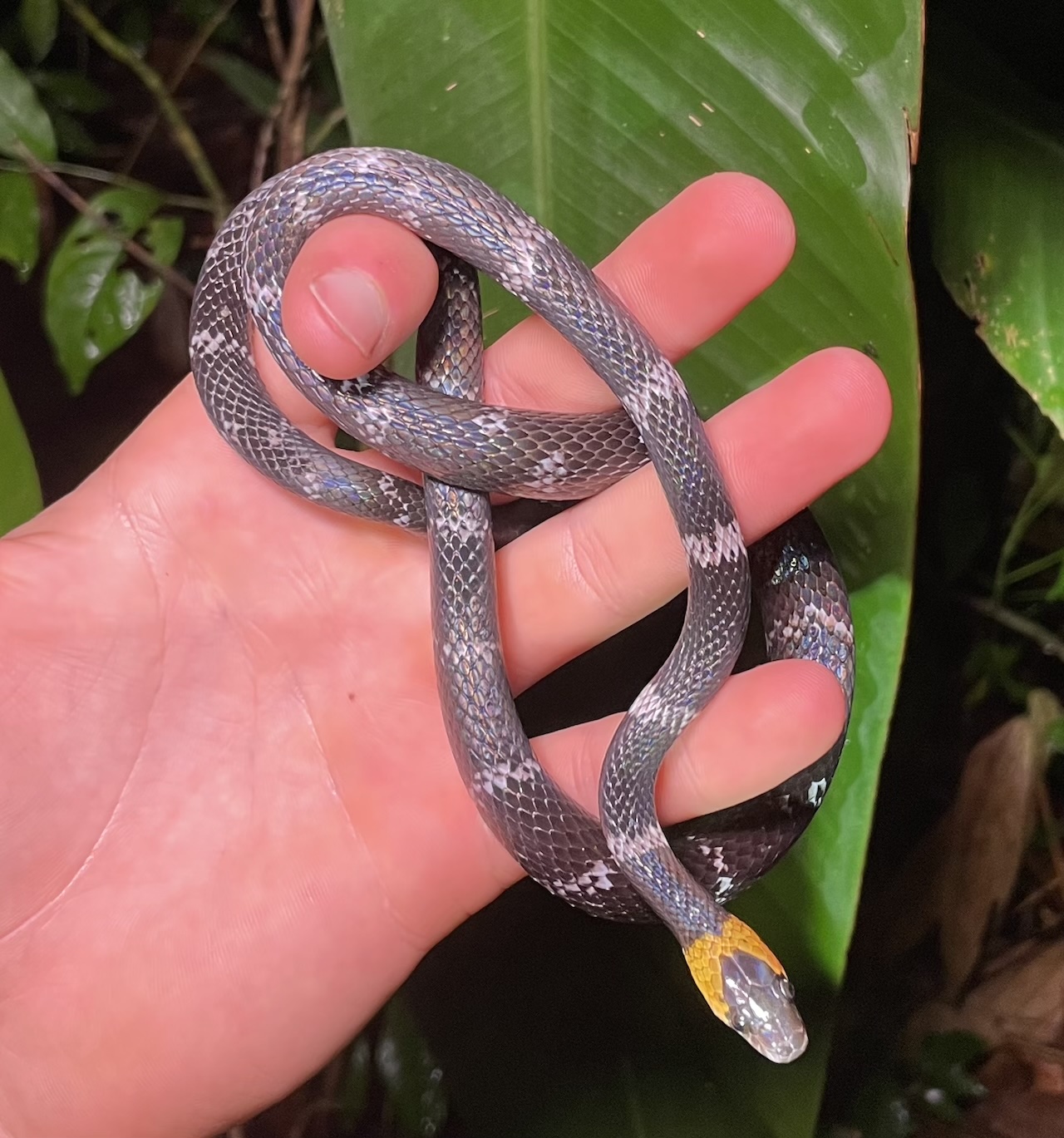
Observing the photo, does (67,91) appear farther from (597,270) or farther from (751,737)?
(751,737)

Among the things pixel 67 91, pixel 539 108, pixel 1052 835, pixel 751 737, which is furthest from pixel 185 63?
pixel 1052 835

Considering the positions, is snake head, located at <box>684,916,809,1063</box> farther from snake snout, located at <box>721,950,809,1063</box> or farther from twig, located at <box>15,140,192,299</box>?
twig, located at <box>15,140,192,299</box>

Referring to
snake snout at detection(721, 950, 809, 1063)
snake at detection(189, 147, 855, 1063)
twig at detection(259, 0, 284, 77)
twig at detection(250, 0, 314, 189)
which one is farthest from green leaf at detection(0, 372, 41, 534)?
snake snout at detection(721, 950, 809, 1063)

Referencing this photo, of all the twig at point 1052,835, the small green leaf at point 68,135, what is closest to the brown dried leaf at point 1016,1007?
the twig at point 1052,835

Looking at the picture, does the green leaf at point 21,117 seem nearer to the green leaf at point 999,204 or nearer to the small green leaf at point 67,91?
the small green leaf at point 67,91

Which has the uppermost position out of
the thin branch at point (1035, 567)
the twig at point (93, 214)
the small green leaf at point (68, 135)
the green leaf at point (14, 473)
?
the small green leaf at point (68, 135)
